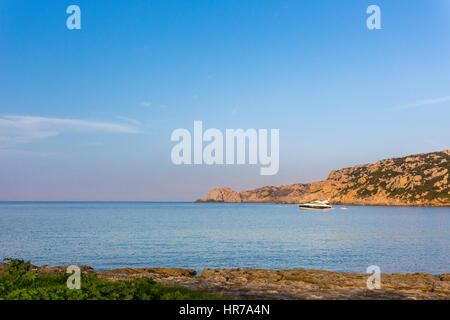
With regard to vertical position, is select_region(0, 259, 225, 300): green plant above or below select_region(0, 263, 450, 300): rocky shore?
above

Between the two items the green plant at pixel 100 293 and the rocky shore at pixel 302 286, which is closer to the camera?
the green plant at pixel 100 293

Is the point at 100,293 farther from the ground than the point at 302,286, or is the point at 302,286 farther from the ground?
the point at 100,293

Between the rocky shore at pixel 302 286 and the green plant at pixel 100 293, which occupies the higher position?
the green plant at pixel 100 293

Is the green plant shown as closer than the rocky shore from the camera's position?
Yes

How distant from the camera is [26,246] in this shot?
56.3 metres

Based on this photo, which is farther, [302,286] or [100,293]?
[302,286]
